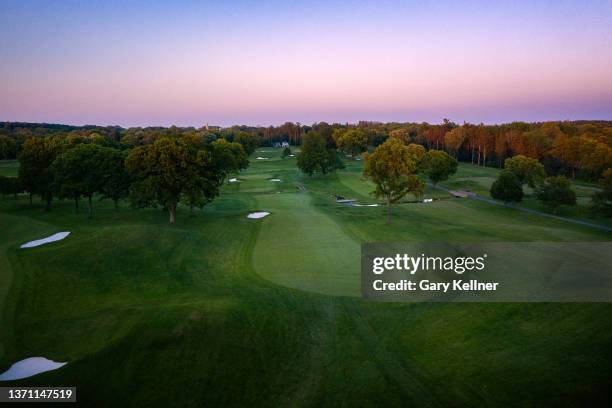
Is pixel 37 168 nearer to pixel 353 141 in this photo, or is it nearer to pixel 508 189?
pixel 508 189

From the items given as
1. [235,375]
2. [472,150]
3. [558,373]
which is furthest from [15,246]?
[472,150]

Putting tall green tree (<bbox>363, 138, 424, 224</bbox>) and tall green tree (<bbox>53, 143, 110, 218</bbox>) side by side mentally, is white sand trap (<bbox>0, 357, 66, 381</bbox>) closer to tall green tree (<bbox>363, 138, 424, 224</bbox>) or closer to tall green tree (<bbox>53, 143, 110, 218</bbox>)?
tall green tree (<bbox>53, 143, 110, 218</bbox>)

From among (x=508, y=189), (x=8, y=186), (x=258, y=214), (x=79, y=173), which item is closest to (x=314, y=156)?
(x=508, y=189)

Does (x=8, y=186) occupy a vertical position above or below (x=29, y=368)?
above

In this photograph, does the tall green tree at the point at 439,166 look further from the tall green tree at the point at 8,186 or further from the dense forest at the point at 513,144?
the tall green tree at the point at 8,186

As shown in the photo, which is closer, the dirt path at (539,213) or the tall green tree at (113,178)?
the tall green tree at (113,178)

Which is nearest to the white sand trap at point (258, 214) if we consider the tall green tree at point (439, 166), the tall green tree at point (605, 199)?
the tall green tree at point (605, 199)

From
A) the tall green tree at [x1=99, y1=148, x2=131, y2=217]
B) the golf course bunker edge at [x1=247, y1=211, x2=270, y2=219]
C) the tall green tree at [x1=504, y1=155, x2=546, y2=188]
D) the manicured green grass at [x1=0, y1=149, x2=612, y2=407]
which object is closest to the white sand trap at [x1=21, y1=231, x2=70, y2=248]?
the manicured green grass at [x1=0, y1=149, x2=612, y2=407]
